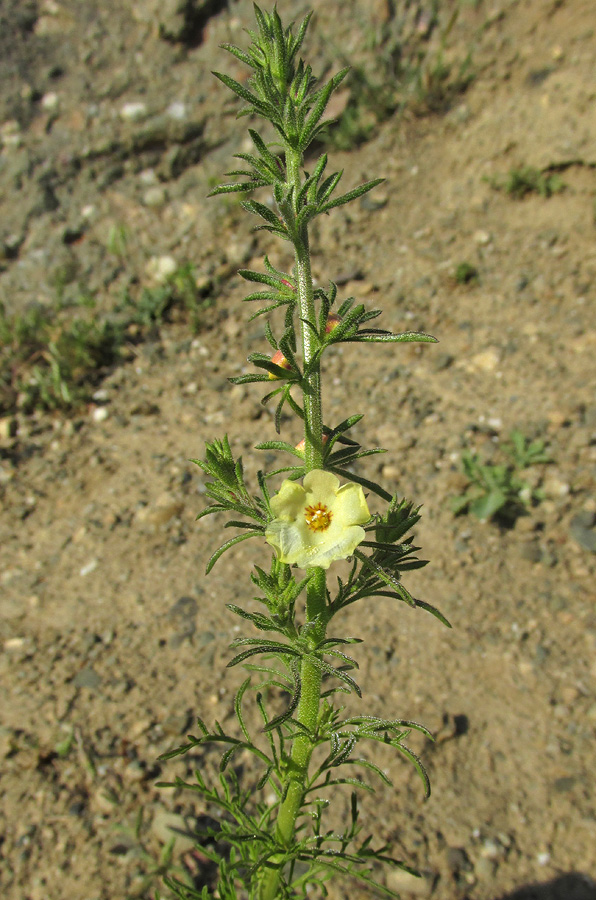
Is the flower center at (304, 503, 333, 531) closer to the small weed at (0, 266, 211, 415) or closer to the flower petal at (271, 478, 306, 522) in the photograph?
the flower petal at (271, 478, 306, 522)

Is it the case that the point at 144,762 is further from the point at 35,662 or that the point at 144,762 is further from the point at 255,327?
the point at 255,327

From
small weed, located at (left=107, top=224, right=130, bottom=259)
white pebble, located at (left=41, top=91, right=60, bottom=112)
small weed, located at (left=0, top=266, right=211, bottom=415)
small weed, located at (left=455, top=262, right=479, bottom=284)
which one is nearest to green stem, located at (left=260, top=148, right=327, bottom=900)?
small weed, located at (left=0, top=266, right=211, bottom=415)

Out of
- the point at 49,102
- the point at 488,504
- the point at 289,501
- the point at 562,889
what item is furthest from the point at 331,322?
the point at 49,102

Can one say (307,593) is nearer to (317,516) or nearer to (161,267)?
(317,516)

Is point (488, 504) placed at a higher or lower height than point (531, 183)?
lower

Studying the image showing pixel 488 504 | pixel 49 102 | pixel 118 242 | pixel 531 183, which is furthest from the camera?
pixel 49 102
